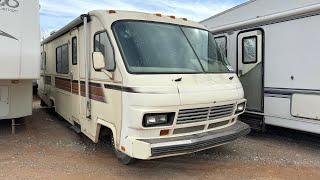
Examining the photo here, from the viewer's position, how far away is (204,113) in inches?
181

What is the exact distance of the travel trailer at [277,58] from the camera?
18.2 ft

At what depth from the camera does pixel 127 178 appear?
4.62 metres

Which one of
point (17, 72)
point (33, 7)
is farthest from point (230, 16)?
point (17, 72)

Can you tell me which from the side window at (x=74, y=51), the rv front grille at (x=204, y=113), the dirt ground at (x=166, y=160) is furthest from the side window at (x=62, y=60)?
the rv front grille at (x=204, y=113)

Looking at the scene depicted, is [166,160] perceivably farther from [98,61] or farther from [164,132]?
[98,61]

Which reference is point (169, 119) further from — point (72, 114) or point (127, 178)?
point (72, 114)

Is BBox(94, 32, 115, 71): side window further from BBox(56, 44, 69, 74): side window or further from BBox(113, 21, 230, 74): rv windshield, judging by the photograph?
BBox(56, 44, 69, 74): side window

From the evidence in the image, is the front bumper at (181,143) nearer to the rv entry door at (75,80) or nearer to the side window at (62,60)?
the rv entry door at (75,80)

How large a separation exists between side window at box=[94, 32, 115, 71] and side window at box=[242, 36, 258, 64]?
3249mm

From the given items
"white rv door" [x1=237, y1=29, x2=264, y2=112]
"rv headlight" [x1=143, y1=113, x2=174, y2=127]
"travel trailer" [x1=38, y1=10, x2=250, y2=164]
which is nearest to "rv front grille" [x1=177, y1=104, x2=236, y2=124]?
"travel trailer" [x1=38, y1=10, x2=250, y2=164]

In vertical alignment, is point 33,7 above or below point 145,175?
above

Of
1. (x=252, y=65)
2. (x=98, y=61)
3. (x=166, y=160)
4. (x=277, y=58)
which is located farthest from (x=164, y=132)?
(x=252, y=65)

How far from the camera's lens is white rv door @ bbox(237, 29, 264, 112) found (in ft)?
21.6

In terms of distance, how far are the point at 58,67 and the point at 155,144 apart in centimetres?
486
